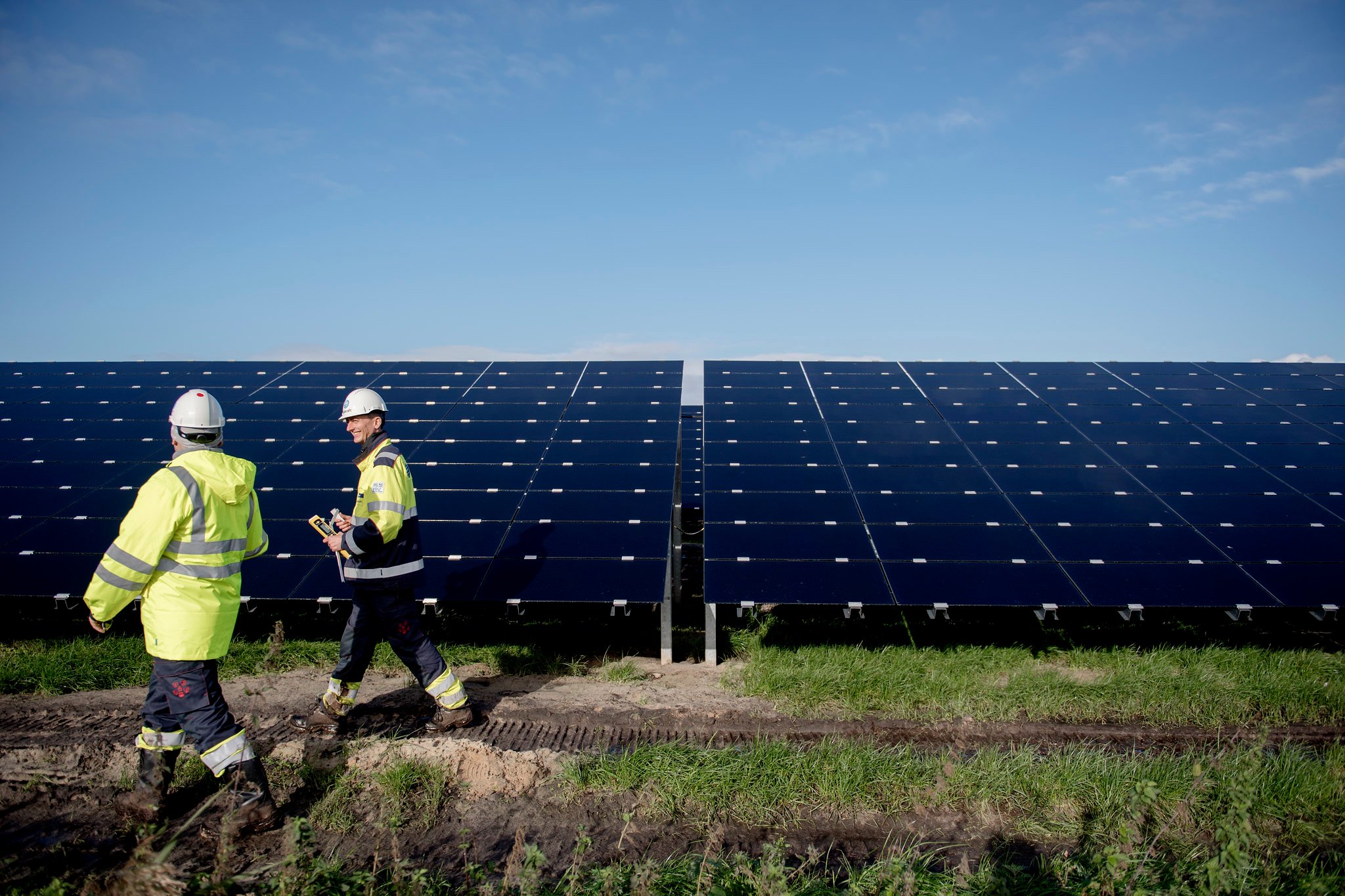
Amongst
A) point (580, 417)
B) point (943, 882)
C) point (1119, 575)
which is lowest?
point (943, 882)

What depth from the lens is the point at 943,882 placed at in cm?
372

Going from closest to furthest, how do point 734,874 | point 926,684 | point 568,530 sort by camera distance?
point 734,874
point 926,684
point 568,530

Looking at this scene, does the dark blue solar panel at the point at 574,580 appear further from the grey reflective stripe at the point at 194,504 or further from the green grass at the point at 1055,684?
the grey reflective stripe at the point at 194,504

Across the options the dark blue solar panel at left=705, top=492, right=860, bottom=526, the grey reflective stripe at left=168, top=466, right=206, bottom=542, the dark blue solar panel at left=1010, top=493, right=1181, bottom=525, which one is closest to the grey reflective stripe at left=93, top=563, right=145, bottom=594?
the grey reflective stripe at left=168, top=466, right=206, bottom=542

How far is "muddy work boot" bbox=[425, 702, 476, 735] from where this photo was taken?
5738mm

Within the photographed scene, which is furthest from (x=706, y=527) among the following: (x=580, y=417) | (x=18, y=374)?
(x=18, y=374)

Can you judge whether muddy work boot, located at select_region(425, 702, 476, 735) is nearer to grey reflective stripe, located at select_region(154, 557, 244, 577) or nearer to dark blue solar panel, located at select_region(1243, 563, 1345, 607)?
grey reflective stripe, located at select_region(154, 557, 244, 577)

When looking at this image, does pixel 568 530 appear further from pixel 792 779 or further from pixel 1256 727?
pixel 1256 727

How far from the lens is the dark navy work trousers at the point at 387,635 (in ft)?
18.1

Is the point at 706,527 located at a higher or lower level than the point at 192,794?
higher

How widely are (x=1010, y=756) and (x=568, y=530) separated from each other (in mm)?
4886

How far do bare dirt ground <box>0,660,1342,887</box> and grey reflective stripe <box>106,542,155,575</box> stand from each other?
1.55 metres

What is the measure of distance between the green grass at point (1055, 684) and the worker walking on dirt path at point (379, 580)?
288 cm

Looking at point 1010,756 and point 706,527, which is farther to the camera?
point 706,527
